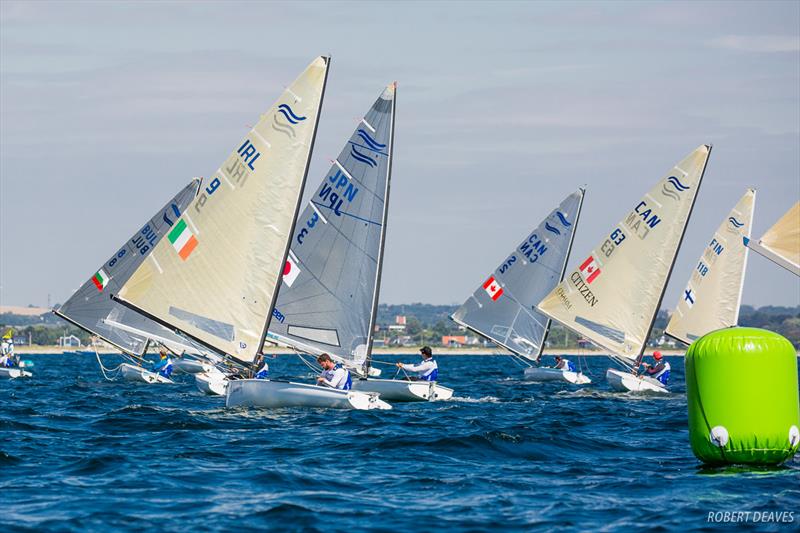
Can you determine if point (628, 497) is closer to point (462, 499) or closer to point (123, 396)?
point (462, 499)

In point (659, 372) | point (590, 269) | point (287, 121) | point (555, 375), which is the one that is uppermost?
point (287, 121)

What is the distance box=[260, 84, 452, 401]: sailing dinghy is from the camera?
99.7 feet

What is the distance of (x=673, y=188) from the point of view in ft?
123

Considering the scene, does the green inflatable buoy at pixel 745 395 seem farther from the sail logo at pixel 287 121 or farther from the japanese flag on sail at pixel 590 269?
the japanese flag on sail at pixel 590 269

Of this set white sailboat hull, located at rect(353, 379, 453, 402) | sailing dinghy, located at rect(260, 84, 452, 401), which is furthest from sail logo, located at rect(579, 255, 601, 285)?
white sailboat hull, located at rect(353, 379, 453, 402)

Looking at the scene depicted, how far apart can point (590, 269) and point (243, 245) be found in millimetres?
16841

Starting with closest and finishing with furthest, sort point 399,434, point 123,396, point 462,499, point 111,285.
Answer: point 462,499
point 399,434
point 123,396
point 111,285

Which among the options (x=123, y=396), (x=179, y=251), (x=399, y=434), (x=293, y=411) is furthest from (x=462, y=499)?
(x=123, y=396)

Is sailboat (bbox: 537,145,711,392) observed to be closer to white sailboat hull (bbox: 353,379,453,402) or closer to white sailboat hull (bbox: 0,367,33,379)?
white sailboat hull (bbox: 353,379,453,402)

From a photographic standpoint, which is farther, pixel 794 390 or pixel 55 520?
pixel 794 390

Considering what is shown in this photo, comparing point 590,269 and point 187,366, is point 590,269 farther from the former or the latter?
point 187,366

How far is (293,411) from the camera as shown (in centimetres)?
2470

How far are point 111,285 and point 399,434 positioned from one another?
26.7 meters

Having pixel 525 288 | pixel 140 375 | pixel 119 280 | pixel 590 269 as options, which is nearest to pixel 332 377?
pixel 590 269
